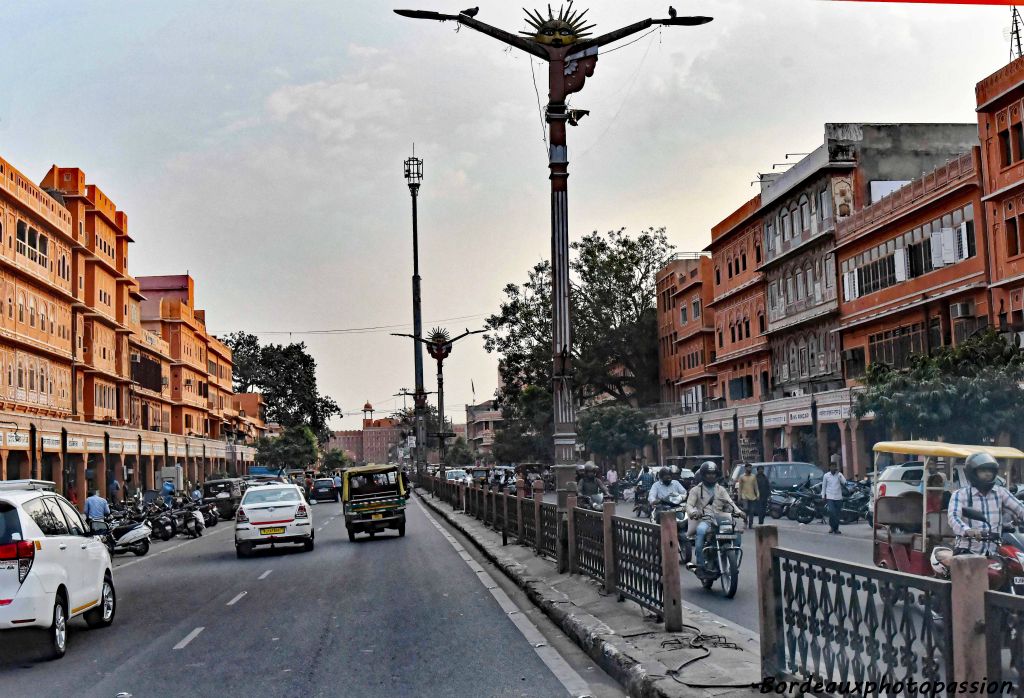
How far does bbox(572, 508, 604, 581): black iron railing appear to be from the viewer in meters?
12.4

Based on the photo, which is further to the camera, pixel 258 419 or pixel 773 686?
pixel 258 419

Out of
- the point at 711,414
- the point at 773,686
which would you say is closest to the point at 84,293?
the point at 711,414

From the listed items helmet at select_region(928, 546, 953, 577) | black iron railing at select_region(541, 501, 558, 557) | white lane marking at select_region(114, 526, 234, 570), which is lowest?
white lane marking at select_region(114, 526, 234, 570)

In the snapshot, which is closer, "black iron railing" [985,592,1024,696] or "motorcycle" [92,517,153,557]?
"black iron railing" [985,592,1024,696]

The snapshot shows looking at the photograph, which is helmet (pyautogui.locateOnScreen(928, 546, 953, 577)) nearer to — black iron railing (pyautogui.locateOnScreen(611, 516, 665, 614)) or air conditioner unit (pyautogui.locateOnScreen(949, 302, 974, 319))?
black iron railing (pyautogui.locateOnScreen(611, 516, 665, 614))

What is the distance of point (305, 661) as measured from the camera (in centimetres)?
987

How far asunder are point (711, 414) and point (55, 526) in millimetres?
54838

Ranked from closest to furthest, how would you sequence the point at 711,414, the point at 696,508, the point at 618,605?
the point at 618,605 → the point at 696,508 → the point at 711,414

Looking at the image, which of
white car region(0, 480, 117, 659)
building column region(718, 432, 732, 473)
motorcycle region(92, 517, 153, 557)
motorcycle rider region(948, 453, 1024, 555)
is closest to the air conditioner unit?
building column region(718, 432, 732, 473)

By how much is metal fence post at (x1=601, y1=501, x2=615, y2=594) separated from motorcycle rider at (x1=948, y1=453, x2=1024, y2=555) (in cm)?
377

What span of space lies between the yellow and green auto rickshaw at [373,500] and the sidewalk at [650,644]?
47.0 feet

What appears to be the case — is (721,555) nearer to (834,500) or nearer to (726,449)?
(834,500)

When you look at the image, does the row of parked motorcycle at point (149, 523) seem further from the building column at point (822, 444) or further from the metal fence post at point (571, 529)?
the building column at point (822, 444)

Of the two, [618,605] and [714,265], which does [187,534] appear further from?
[714,265]
